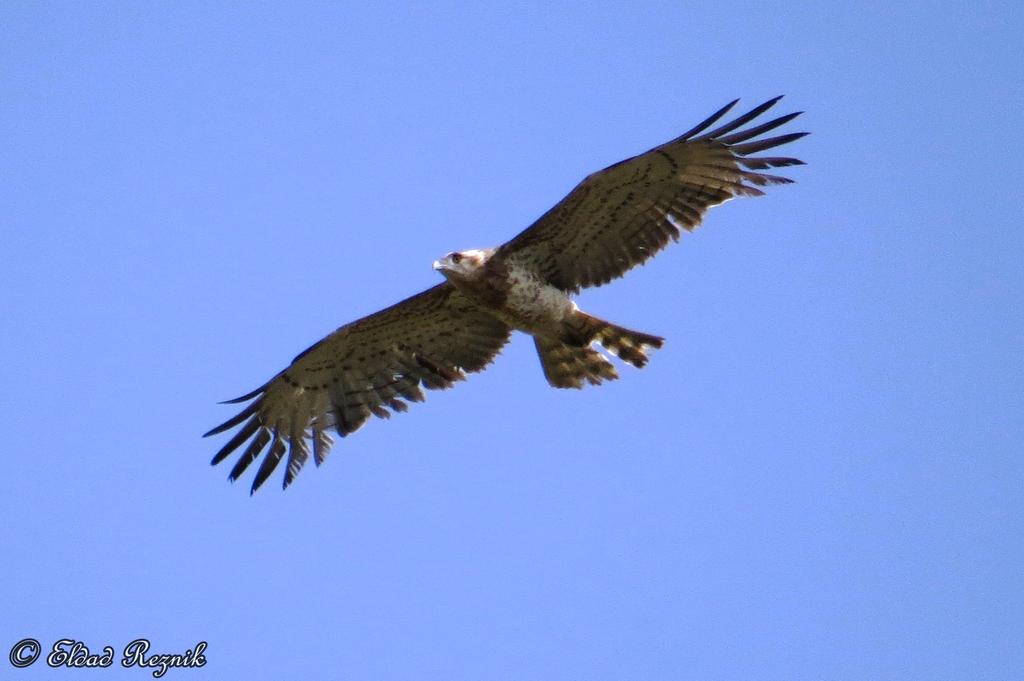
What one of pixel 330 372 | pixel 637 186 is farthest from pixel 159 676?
pixel 637 186

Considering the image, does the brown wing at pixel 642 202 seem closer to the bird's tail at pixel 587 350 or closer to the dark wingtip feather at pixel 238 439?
the bird's tail at pixel 587 350

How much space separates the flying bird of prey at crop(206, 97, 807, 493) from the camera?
10547mm

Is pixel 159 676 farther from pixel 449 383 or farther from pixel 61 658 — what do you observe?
pixel 449 383

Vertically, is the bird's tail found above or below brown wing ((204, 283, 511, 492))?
below

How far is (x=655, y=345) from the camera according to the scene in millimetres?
10883

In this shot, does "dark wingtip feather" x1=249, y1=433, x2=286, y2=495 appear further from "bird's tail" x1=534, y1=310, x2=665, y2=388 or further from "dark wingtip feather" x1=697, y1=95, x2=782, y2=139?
"dark wingtip feather" x1=697, y1=95, x2=782, y2=139

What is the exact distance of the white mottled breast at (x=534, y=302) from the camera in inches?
427

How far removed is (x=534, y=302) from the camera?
1084 centimetres

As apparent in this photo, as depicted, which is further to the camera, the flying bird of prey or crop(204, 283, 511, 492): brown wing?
crop(204, 283, 511, 492): brown wing

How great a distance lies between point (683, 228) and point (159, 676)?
201 inches

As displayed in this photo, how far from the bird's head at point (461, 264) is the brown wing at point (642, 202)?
271mm

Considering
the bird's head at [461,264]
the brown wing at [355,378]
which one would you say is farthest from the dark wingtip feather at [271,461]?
the bird's head at [461,264]

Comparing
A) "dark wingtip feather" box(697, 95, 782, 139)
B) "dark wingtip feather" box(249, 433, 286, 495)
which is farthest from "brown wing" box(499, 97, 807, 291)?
"dark wingtip feather" box(249, 433, 286, 495)

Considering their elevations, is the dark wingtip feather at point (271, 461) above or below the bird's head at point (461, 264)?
below
